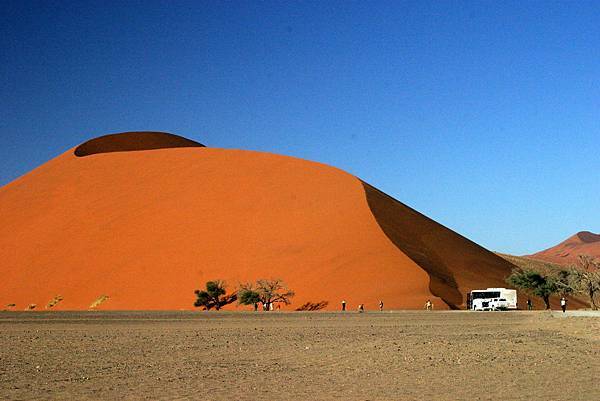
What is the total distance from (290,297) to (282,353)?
5300 cm

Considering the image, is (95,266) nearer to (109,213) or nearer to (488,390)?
(109,213)

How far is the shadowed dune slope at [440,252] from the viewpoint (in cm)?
7881

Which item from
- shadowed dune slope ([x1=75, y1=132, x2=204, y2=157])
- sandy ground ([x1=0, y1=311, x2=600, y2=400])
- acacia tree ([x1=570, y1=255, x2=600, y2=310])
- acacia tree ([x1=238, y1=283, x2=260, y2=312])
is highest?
shadowed dune slope ([x1=75, y1=132, x2=204, y2=157])

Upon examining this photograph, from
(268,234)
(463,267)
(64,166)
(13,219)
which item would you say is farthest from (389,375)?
(64,166)

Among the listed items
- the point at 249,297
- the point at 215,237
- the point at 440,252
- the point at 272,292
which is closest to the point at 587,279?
the point at 440,252

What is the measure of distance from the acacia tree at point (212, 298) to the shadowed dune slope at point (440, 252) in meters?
17.9

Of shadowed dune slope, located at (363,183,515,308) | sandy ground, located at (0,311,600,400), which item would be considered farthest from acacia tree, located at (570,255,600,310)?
sandy ground, located at (0,311,600,400)

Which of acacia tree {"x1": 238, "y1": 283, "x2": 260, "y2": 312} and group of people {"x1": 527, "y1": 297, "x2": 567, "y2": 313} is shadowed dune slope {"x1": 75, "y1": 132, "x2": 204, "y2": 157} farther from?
group of people {"x1": 527, "y1": 297, "x2": 567, "y2": 313}

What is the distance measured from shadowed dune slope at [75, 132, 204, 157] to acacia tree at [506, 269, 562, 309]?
193 feet

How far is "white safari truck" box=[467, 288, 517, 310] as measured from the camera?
70.1m

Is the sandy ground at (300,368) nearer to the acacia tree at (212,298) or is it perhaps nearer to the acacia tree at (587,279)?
the acacia tree at (212,298)

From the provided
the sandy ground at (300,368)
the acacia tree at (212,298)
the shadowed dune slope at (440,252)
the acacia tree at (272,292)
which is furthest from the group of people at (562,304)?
the sandy ground at (300,368)

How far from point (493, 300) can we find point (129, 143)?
6699 centimetres

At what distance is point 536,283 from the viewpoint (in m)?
81.7
